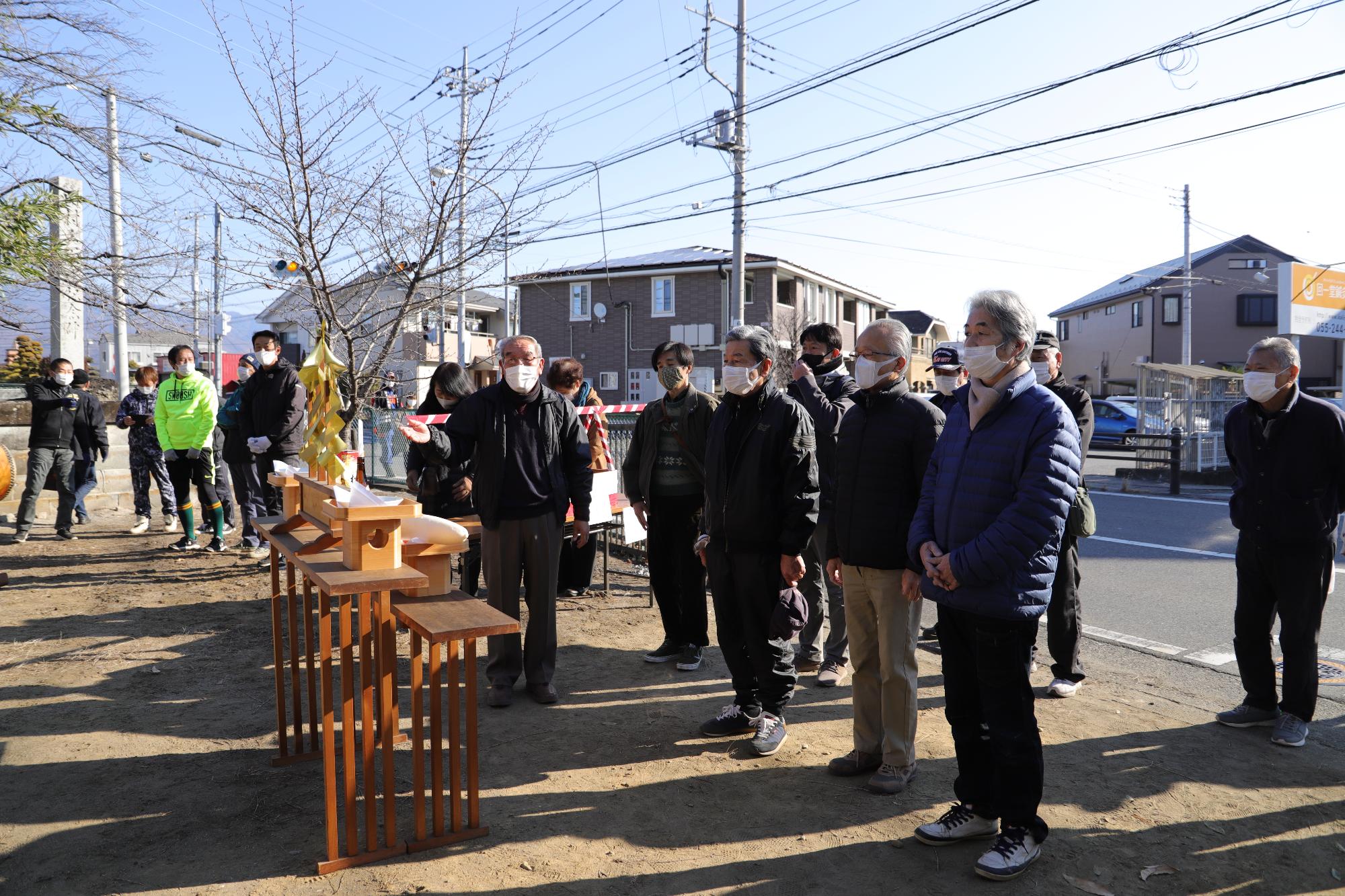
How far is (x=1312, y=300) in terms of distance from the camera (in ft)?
56.9

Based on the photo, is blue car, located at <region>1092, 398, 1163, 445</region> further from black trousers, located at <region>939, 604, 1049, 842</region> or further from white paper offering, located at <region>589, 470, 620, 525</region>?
black trousers, located at <region>939, 604, 1049, 842</region>

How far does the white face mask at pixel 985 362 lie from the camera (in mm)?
3105

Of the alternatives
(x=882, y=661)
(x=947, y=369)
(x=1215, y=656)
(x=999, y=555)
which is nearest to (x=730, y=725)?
(x=882, y=661)

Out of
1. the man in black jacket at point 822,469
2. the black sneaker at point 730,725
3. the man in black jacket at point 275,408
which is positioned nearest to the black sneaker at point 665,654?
the man in black jacket at point 822,469

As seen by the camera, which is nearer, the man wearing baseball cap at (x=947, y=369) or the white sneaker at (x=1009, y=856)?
the white sneaker at (x=1009, y=856)

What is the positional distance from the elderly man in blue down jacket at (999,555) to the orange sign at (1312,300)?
57.7ft

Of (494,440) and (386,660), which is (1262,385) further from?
(386,660)

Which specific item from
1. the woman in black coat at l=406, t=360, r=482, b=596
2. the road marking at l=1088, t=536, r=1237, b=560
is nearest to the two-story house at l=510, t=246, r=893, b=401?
the road marking at l=1088, t=536, r=1237, b=560

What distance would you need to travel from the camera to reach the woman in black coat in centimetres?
585

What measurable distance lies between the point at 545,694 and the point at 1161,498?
13.4 metres

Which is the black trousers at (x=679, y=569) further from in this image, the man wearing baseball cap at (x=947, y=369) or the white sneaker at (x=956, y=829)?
the white sneaker at (x=956, y=829)

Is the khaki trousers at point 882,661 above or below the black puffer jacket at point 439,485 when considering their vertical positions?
below

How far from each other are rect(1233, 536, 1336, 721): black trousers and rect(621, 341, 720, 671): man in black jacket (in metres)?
3.05

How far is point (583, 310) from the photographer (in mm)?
37812
